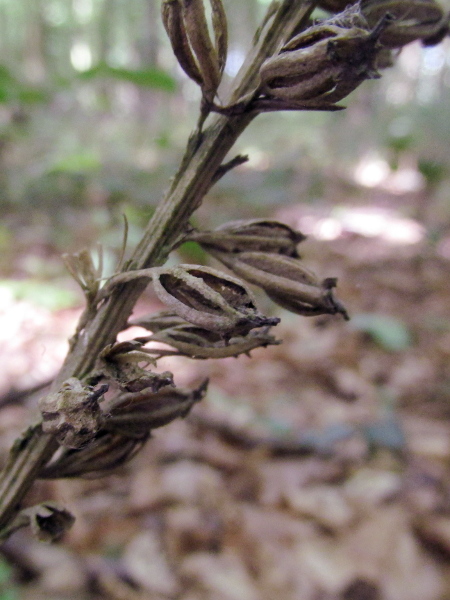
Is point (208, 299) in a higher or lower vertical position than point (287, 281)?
lower

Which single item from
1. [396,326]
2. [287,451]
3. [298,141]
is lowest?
[287,451]

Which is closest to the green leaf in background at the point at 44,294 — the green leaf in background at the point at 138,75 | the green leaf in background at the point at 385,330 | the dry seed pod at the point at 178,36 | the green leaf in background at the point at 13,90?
the green leaf in background at the point at 13,90

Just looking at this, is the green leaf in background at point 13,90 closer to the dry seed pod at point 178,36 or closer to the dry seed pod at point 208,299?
the dry seed pod at point 178,36

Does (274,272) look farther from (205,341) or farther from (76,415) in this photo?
(76,415)

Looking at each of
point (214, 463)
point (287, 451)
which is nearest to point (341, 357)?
point (287, 451)

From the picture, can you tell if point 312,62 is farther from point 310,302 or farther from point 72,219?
point 72,219

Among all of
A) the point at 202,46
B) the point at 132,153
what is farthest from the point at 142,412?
the point at 132,153
